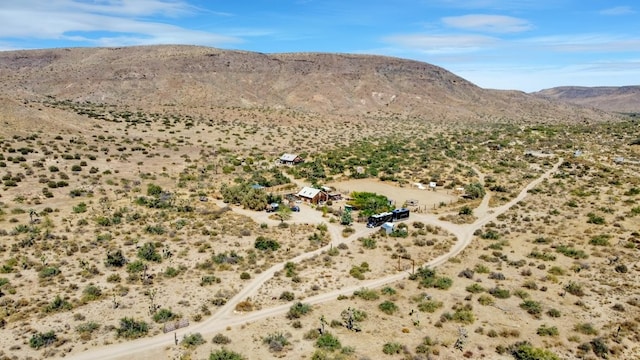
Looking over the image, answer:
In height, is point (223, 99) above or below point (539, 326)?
above

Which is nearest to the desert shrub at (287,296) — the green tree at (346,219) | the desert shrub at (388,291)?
the desert shrub at (388,291)

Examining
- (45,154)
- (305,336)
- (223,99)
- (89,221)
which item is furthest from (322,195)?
(223,99)

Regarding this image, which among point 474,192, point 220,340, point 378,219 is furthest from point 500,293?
point 474,192

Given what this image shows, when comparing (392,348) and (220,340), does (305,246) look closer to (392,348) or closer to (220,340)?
(220,340)

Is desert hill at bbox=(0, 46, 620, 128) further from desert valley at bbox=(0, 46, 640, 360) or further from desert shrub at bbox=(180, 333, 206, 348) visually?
desert shrub at bbox=(180, 333, 206, 348)

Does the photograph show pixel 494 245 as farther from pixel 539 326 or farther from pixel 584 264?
pixel 539 326

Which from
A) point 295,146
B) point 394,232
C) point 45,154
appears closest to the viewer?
point 394,232

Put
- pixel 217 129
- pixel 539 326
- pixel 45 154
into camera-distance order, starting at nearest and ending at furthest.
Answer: pixel 539 326 < pixel 45 154 < pixel 217 129

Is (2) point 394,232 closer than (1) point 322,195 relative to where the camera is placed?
Yes
